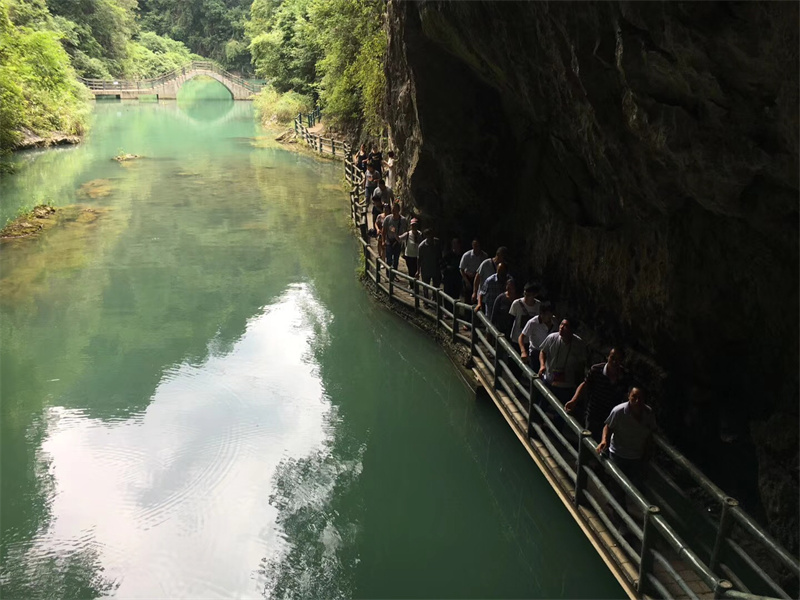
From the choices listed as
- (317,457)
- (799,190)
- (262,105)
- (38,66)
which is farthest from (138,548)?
(262,105)

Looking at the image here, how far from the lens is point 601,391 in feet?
21.4

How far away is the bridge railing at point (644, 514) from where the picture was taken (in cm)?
491

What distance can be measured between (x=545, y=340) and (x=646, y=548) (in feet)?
8.57

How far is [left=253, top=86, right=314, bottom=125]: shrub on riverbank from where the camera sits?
135 ft

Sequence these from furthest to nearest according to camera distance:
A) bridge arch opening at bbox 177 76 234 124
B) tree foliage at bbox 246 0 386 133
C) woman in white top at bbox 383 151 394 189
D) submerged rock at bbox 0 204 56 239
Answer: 1. bridge arch opening at bbox 177 76 234 124
2. tree foliage at bbox 246 0 386 133
3. submerged rock at bbox 0 204 56 239
4. woman in white top at bbox 383 151 394 189

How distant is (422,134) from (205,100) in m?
68.2

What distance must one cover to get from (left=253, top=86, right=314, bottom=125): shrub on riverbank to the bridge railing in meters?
34.0

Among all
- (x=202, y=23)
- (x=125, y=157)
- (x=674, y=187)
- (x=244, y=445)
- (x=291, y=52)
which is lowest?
(x=125, y=157)

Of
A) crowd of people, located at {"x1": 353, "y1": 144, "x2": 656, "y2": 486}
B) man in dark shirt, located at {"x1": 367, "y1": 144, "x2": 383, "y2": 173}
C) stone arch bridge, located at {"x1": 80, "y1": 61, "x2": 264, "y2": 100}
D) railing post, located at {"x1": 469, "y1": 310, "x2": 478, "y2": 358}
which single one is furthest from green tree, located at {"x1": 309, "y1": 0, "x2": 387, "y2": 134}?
stone arch bridge, located at {"x1": 80, "y1": 61, "x2": 264, "y2": 100}

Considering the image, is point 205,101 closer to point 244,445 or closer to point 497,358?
point 244,445

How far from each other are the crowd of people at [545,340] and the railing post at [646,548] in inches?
36.1

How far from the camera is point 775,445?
6062 mm

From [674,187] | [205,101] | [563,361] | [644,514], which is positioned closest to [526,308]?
[563,361]

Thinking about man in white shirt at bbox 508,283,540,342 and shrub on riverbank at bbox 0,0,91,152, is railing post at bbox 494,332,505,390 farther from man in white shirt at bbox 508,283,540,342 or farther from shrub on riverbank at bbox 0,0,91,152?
shrub on riverbank at bbox 0,0,91,152
